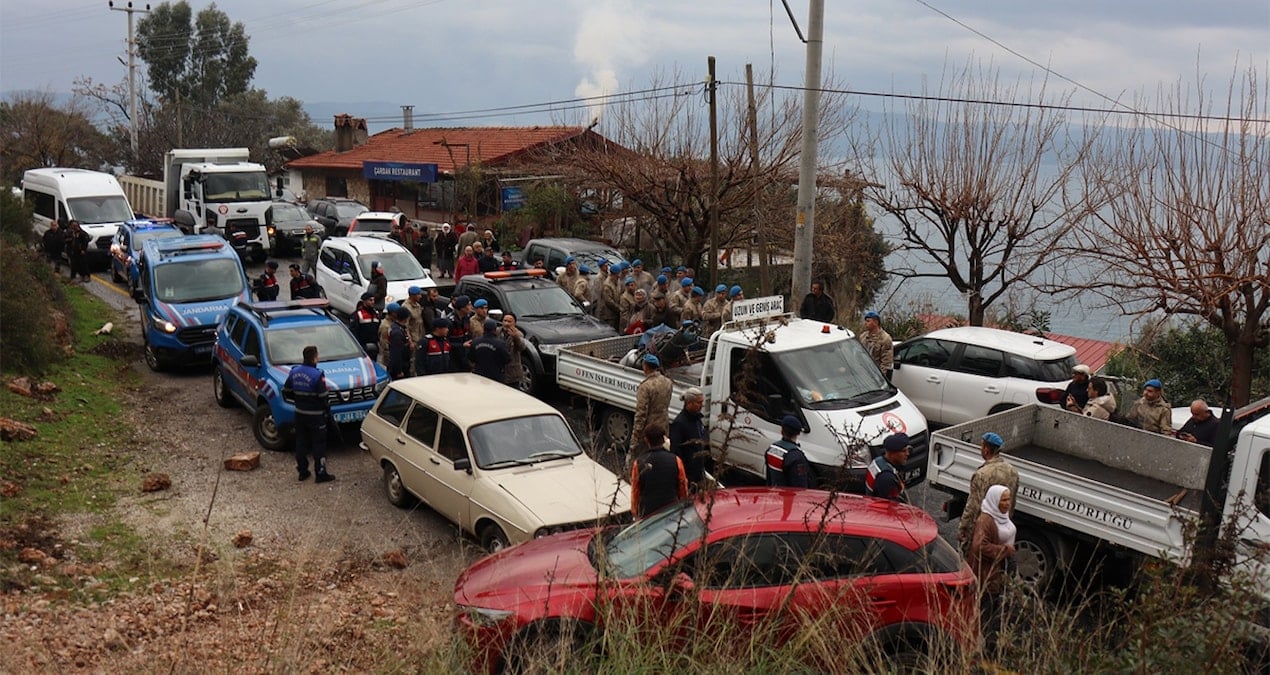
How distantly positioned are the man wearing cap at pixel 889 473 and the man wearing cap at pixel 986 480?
564mm

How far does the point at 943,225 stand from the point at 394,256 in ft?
32.8

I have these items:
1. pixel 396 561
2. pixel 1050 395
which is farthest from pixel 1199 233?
pixel 396 561

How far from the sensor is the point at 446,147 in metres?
37.3

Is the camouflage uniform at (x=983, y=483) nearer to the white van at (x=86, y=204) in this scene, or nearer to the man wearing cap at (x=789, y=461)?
the man wearing cap at (x=789, y=461)

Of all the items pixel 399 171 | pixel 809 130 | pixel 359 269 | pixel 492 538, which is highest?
pixel 809 130

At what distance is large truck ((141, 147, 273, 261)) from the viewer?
88.1 feet

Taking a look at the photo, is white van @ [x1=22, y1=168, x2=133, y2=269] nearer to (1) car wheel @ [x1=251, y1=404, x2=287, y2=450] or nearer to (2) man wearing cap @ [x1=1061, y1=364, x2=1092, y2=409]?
(1) car wheel @ [x1=251, y1=404, x2=287, y2=450]

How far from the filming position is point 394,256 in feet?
62.4

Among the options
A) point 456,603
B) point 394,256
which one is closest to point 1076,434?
point 456,603

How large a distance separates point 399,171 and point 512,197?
19.6 ft

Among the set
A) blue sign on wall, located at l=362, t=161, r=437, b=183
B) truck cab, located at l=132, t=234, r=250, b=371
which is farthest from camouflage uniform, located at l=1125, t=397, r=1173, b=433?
blue sign on wall, located at l=362, t=161, r=437, b=183

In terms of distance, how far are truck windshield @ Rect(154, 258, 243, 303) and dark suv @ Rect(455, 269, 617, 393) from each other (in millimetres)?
3938

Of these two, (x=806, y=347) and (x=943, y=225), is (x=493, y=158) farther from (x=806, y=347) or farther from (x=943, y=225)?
(x=806, y=347)

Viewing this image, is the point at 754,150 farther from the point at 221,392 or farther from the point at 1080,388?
the point at 221,392
